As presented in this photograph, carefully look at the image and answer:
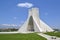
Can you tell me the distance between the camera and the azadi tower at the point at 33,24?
3878cm

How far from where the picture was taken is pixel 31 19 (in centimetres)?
4141

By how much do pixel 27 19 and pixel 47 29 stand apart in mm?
5721

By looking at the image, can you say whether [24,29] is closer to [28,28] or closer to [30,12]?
[28,28]

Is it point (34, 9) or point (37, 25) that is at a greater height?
point (34, 9)

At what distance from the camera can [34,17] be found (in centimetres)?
4022

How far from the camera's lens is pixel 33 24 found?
40312 millimetres

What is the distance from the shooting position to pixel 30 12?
133 feet

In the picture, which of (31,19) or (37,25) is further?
(31,19)

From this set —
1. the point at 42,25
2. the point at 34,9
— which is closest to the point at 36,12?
the point at 34,9

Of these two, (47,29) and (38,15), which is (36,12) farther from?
(47,29)

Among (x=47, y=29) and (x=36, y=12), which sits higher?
(x=36, y=12)

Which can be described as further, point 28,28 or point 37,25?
point 28,28

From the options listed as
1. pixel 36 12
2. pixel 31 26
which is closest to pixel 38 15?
pixel 36 12

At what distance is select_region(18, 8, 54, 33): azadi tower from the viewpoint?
38781 millimetres
